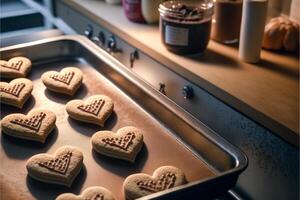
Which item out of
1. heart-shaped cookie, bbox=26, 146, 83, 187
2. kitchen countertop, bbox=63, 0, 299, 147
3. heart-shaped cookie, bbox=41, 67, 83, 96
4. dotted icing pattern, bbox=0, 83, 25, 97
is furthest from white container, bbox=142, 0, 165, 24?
heart-shaped cookie, bbox=26, 146, 83, 187

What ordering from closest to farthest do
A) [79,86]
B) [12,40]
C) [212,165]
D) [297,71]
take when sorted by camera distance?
1. [212,165]
2. [297,71]
3. [79,86]
4. [12,40]

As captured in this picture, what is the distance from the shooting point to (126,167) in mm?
785

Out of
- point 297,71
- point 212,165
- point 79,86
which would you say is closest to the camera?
point 212,165

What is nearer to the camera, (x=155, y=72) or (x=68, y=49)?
(x=155, y=72)

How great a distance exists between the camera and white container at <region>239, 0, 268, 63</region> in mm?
864

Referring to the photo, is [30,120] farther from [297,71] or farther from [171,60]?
[297,71]

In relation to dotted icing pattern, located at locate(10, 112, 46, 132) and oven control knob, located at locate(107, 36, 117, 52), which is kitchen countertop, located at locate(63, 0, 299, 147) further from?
dotted icing pattern, located at locate(10, 112, 46, 132)

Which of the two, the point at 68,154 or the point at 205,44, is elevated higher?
the point at 205,44

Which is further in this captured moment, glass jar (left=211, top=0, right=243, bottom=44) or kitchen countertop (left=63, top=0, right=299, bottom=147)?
glass jar (left=211, top=0, right=243, bottom=44)

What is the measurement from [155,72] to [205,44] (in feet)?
0.41

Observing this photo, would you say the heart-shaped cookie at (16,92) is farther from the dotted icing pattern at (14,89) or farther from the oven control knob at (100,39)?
the oven control knob at (100,39)

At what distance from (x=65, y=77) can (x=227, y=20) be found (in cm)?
37

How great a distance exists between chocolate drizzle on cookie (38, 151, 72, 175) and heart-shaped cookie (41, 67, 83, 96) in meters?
0.24

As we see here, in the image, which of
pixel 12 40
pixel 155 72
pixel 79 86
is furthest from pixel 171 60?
pixel 12 40
